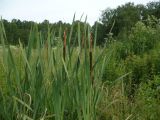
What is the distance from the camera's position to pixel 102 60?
132 inches

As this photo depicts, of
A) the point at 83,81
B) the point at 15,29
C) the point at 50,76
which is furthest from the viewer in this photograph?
the point at 15,29

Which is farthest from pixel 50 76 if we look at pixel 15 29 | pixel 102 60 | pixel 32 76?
pixel 15 29

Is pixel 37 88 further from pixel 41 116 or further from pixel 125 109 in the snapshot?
pixel 125 109

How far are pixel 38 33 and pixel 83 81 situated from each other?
49cm

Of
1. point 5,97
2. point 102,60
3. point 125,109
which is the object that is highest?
point 102,60

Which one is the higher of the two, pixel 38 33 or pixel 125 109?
pixel 38 33

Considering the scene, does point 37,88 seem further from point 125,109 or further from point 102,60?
point 125,109

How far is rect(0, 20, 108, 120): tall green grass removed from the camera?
3047mm

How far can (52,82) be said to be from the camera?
3.09m

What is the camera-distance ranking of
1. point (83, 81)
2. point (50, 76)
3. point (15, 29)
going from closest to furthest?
point (83, 81) < point (50, 76) < point (15, 29)

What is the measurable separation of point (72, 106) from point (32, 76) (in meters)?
0.37

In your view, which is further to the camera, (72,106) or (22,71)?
(22,71)

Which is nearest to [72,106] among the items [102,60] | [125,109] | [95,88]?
[95,88]

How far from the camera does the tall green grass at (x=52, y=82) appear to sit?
120 inches
